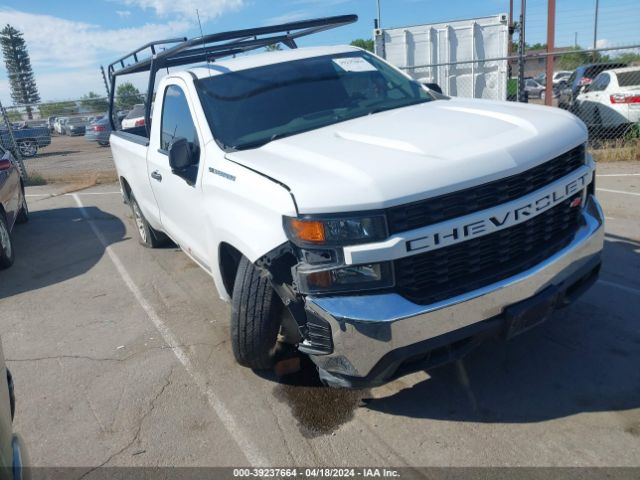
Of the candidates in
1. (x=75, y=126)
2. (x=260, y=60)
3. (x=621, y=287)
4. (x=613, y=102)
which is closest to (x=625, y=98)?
(x=613, y=102)

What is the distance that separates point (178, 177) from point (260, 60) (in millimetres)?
1141

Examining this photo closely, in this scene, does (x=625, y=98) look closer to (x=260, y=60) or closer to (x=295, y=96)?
(x=260, y=60)

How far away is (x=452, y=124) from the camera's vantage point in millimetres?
3148

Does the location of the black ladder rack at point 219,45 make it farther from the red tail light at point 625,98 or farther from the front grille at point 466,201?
the red tail light at point 625,98

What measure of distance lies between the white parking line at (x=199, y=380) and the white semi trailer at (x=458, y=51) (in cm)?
974

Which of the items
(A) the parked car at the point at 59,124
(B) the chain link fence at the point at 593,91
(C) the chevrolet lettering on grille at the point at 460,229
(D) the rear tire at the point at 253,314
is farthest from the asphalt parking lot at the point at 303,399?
(A) the parked car at the point at 59,124

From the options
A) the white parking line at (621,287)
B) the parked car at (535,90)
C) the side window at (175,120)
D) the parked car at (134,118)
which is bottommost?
the parked car at (535,90)

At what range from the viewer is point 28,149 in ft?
68.8

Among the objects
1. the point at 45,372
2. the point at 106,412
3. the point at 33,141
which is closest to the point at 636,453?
the point at 106,412

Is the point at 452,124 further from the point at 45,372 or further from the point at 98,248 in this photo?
the point at 98,248

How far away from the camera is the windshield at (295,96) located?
3.64m

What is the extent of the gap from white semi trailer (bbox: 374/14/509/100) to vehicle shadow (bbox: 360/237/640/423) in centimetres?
1052

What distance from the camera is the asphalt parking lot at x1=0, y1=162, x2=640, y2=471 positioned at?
111 inches

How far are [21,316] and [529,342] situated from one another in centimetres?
458
